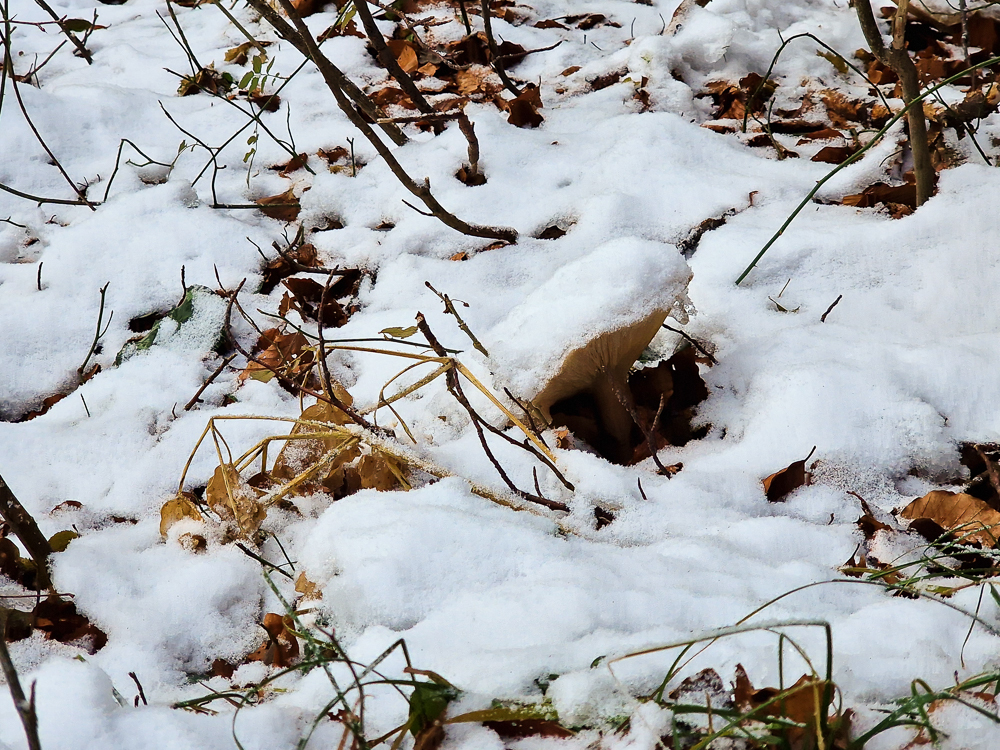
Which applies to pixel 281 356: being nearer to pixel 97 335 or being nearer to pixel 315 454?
pixel 315 454

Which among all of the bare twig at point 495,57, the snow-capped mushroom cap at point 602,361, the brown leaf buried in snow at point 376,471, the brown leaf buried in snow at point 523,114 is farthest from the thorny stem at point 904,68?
the brown leaf buried in snow at point 376,471

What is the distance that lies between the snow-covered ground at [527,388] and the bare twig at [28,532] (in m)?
0.03

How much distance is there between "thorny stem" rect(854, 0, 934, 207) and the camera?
163 centimetres

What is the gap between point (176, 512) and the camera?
137cm

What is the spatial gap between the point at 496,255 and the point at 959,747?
1507 millimetres

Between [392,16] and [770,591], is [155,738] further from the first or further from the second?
[392,16]


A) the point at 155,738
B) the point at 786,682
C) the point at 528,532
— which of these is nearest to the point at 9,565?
the point at 155,738

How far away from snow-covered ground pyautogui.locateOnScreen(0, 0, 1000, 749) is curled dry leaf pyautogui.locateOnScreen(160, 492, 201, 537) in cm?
4

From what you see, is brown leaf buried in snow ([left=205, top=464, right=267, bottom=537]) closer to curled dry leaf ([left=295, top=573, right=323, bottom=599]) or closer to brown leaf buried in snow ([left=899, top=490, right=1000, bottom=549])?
curled dry leaf ([left=295, top=573, right=323, bottom=599])

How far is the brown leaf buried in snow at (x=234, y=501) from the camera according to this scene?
4.23 ft

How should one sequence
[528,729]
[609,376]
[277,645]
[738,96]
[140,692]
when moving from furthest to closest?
[738,96] < [609,376] < [277,645] < [140,692] < [528,729]

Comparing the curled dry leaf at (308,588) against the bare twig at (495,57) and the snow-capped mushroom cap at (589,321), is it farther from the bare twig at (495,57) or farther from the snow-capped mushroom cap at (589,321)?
the bare twig at (495,57)

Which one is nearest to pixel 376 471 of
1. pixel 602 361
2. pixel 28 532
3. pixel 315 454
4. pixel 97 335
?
pixel 315 454

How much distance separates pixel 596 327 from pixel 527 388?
170 mm
